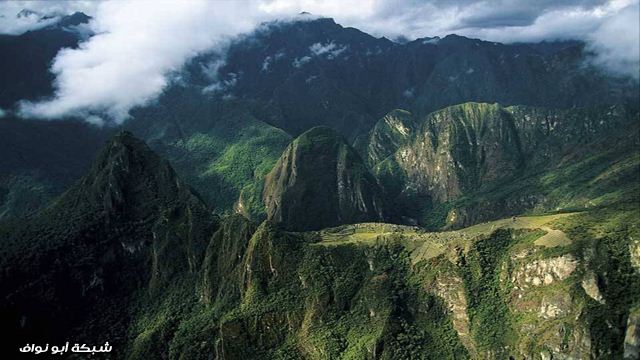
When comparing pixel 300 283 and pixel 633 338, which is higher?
pixel 633 338

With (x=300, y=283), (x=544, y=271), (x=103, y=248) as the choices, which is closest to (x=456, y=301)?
(x=544, y=271)

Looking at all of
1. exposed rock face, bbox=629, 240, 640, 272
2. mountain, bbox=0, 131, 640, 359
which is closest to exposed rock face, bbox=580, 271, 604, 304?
mountain, bbox=0, 131, 640, 359

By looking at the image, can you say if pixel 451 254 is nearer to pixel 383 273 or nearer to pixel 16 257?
pixel 383 273

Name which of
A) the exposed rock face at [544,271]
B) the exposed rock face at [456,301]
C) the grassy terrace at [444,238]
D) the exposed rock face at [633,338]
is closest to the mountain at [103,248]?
the grassy terrace at [444,238]

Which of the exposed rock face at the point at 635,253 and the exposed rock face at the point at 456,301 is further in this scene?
the exposed rock face at the point at 456,301

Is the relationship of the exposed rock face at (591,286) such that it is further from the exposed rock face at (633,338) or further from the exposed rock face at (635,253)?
the exposed rock face at (635,253)

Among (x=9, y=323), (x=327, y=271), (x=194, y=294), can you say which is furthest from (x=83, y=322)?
(x=327, y=271)

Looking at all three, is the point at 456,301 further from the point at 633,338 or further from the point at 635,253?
the point at 635,253

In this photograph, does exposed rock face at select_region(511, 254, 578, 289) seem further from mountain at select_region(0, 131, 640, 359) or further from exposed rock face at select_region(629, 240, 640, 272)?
exposed rock face at select_region(629, 240, 640, 272)
